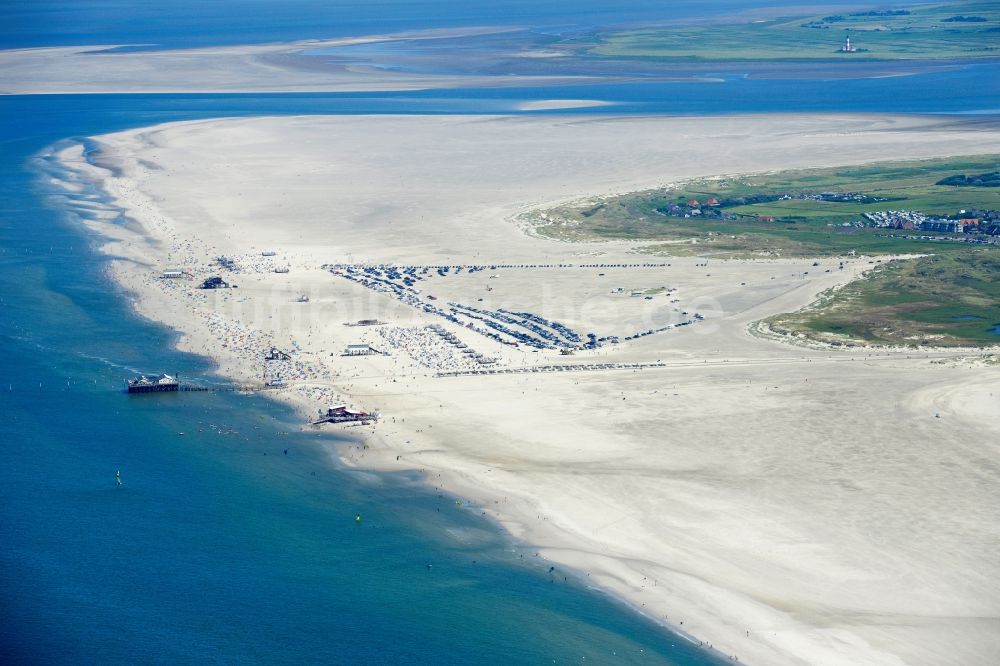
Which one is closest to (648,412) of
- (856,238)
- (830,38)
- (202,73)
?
(856,238)

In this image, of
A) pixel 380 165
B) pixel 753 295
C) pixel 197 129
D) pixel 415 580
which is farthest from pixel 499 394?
pixel 197 129

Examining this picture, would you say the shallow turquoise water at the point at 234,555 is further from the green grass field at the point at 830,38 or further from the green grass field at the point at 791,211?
the green grass field at the point at 830,38

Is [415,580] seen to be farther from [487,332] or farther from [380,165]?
[380,165]

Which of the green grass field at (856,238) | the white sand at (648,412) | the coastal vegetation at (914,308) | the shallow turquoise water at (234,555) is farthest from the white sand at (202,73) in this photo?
the shallow turquoise water at (234,555)

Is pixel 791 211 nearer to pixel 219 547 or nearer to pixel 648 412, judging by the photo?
pixel 648 412

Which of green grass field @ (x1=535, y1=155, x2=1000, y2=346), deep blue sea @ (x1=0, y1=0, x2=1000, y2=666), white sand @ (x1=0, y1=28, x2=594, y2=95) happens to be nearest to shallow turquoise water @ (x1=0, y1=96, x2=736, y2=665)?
deep blue sea @ (x1=0, y1=0, x2=1000, y2=666)
